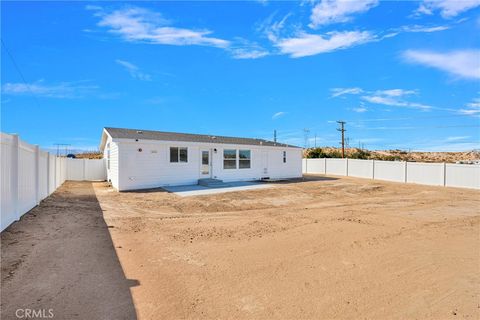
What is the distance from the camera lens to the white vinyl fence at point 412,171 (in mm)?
18844

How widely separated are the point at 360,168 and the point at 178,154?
17.8 meters

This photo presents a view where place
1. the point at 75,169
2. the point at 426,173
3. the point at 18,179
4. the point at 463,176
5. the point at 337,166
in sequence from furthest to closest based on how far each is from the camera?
the point at 337,166 < the point at 75,169 < the point at 426,173 < the point at 463,176 < the point at 18,179

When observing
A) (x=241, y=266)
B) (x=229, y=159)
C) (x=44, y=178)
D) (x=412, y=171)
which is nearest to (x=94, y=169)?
(x=229, y=159)

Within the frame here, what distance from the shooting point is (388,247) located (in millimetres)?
5684

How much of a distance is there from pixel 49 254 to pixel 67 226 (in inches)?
94.1

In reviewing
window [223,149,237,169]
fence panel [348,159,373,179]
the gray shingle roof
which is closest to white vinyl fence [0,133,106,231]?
the gray shingle roof

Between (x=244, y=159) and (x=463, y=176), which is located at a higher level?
(x=244, y=159)

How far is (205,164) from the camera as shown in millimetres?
18000

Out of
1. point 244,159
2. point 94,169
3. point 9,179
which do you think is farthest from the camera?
point 94,169

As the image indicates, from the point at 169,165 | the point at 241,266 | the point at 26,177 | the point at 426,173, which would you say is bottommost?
the point at 241,266

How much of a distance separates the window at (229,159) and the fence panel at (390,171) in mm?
13310

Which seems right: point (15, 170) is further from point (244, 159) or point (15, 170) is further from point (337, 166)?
point (337, 166)

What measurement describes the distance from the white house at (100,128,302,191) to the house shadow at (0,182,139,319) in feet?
26.7

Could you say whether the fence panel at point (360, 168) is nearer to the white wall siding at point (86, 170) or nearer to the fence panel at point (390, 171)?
the fence panel at point (390, 171)
